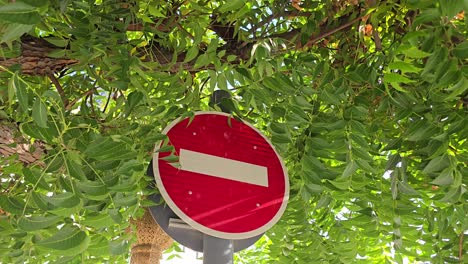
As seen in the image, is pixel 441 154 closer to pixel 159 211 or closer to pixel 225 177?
pixel 225 177

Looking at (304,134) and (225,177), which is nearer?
(225,177)

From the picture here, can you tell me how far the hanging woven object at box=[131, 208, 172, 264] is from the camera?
2266 millimetres

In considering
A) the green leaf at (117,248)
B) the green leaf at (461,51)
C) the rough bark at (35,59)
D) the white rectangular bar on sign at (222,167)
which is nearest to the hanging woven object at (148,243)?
the rough bark at (35,59)

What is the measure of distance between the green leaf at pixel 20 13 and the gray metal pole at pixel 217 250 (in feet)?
2.02

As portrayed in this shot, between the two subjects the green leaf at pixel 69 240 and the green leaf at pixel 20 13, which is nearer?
the green leaf at pixel 20 13

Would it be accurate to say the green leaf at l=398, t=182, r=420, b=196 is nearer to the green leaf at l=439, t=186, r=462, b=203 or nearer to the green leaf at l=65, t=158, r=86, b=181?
the green leaf at l=439, t=186, r=462, b=203

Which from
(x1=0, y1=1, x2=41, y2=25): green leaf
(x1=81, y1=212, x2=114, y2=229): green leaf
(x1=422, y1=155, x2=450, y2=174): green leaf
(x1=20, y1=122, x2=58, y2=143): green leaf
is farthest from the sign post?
(x1=0, y1=1, x2=41, y2=25): green leaf

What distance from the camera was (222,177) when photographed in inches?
50.4

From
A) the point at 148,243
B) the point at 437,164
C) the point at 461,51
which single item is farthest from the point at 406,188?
the point at 148,243

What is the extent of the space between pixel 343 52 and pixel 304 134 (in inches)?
10.9

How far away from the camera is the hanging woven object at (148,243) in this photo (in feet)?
7.43

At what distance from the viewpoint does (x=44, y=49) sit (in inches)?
56.9

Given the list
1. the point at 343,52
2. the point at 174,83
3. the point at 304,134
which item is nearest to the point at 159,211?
the point at 174,83

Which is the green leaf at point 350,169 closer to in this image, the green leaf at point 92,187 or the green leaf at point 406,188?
the green leaf at point 406,188
